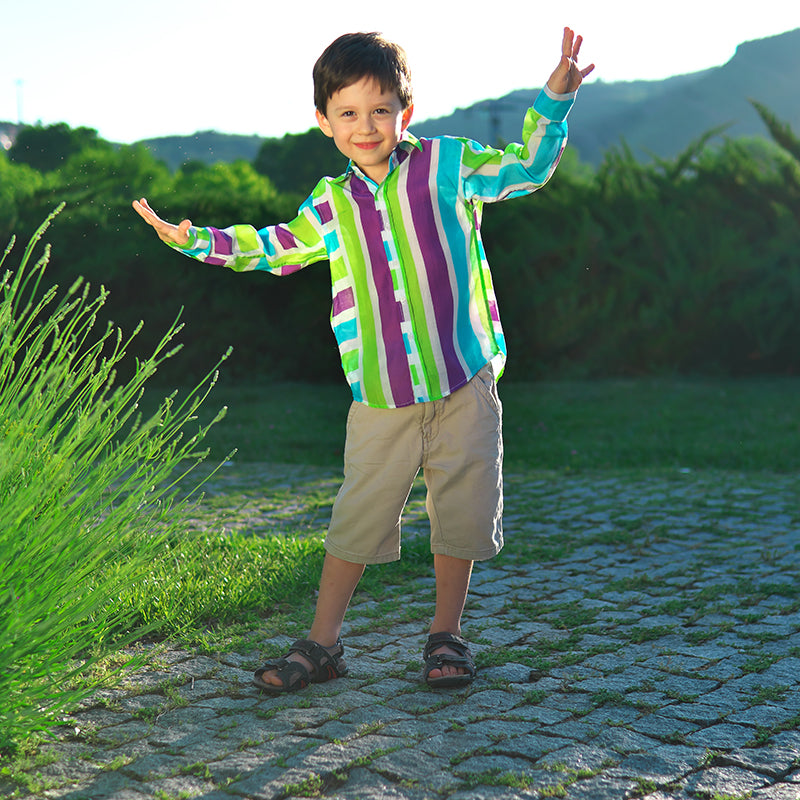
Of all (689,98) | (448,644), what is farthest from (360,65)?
(689,98)

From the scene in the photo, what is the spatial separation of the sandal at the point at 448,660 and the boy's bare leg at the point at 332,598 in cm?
28

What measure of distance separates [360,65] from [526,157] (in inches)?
20.3

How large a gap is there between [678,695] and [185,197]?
27.9ft

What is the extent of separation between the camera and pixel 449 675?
2799 mm

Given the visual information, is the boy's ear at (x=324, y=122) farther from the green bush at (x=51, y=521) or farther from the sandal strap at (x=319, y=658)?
the sandal strap at (x=319, y=658)

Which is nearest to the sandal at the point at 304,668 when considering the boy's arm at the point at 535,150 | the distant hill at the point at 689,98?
the boy's arm at the point at 535,150

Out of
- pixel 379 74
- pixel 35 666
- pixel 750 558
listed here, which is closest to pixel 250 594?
pixel 35 666

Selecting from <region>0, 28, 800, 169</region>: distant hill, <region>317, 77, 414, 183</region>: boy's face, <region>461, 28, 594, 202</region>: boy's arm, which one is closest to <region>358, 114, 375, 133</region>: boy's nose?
<region>317, 77, 414, 183</region>: boy's face

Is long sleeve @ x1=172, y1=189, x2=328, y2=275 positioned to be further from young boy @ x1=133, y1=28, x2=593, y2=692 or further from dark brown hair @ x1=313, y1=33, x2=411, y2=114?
→ dark brown hair @ x1=313, y1=33, x2=411, y2=114

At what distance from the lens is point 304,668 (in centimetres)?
281

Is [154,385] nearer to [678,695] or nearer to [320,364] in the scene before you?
[320,364]

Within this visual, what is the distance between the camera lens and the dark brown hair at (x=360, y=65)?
8.83 ft

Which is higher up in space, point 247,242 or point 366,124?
point 366,124

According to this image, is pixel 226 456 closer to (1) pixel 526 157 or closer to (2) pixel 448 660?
(2) pixel 448 660
